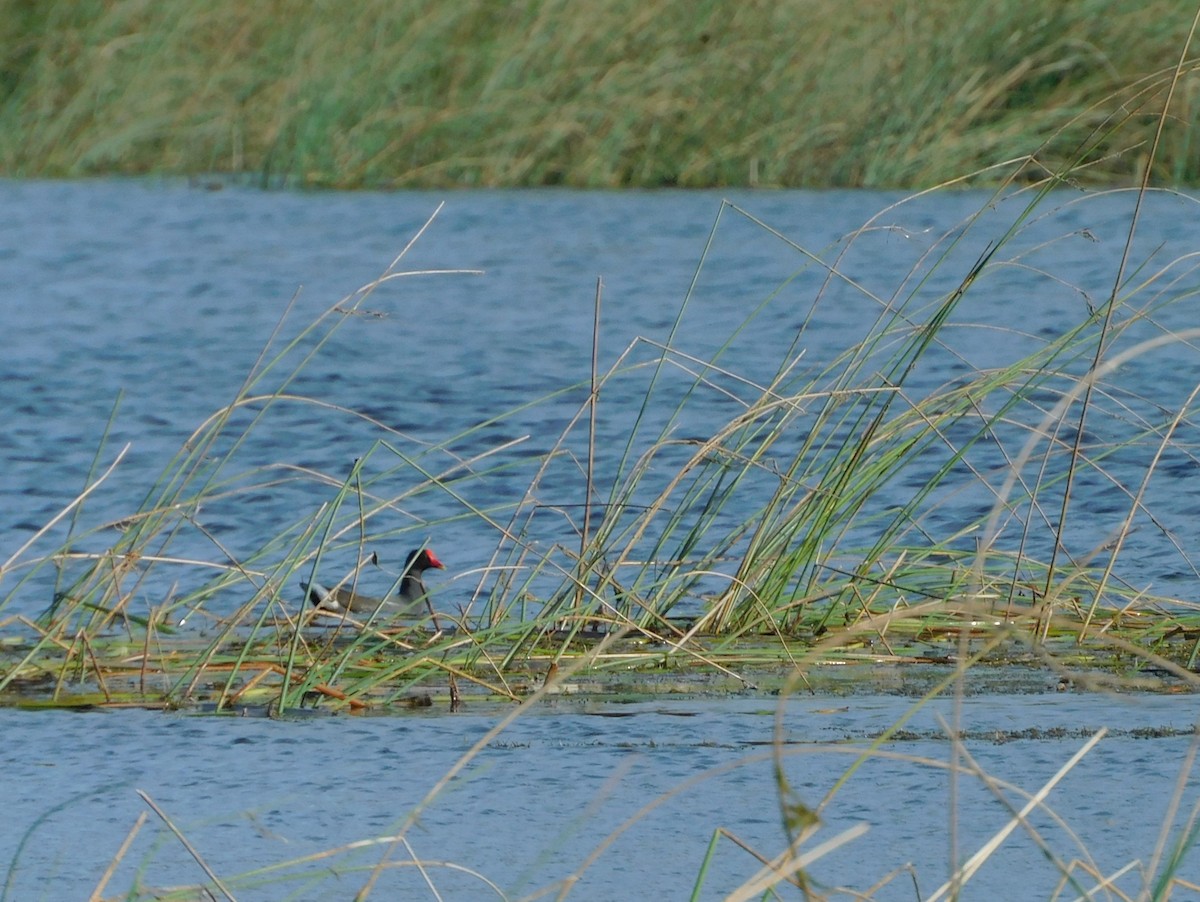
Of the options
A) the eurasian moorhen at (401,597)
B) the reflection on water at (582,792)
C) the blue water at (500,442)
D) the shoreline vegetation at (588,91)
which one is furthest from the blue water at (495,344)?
the reflection on water at (582,792)

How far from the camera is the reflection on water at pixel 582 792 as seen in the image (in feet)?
11.0

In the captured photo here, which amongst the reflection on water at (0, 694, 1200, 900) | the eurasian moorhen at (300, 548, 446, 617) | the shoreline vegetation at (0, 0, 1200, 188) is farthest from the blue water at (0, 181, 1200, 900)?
the shoreline vegetation at (0, 0, 1200, 188)

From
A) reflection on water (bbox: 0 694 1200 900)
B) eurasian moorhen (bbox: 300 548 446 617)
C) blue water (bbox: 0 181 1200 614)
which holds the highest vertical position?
reflection on water (bbox: 0 694 1200 900)

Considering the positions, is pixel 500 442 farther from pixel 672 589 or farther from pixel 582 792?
pixel 582 792

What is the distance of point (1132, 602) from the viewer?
474 centimetres

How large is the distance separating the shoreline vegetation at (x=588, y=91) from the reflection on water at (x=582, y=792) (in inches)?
324

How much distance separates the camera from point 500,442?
7832 millimetres

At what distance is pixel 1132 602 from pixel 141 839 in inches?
86.3

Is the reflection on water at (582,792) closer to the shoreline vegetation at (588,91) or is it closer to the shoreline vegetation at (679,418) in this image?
the shoreline vegetation at (679,418)

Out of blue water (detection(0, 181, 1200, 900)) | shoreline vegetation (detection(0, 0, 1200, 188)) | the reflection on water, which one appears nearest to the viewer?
the reflection on water

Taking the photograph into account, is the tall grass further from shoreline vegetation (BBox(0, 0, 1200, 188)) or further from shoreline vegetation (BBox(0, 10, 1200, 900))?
shoreline vegetation (BBox(0, 0, 1200, 188))

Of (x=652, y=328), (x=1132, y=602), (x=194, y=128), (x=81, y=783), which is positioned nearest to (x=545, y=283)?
(x=652, y=328)

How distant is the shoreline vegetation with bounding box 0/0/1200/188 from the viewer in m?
12.7

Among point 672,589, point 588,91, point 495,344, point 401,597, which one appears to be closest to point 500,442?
point 495,344
